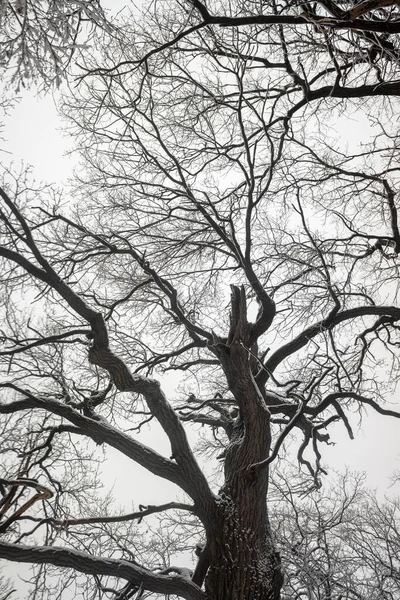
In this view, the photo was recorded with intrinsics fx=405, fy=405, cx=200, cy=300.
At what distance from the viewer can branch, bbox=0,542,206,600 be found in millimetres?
3422

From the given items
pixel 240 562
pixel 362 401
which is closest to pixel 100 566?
pixel 240 562

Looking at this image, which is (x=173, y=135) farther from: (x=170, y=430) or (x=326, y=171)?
(x=170, y=430)

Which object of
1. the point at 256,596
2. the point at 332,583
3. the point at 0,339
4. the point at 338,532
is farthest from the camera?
the point at 338,532

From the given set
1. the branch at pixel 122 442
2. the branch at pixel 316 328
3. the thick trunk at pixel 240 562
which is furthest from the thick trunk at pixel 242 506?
the branch at pixel 316 328

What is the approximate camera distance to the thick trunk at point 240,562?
11.1 feet

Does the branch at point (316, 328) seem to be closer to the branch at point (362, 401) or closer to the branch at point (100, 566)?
the branch at point (362, 401)

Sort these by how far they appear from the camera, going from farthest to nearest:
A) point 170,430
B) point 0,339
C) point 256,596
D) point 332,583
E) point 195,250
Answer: point 195,250
point 0,339
point 170,430
point 332,583
point 256,596

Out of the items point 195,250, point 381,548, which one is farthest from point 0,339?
point 381,548

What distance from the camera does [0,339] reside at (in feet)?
16.7

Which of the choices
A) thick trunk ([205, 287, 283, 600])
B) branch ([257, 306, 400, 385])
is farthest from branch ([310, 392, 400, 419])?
branch ([257, 306, 400, 385])

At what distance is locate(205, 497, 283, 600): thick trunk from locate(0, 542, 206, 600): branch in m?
0.23

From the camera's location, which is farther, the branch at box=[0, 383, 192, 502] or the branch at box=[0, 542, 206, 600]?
the branch at box=[0, 383, 192, 502]

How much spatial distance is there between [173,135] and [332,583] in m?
5.23

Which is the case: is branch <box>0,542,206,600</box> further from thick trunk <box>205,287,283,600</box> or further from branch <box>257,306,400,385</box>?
branch <box>257,306,400,385</box>
